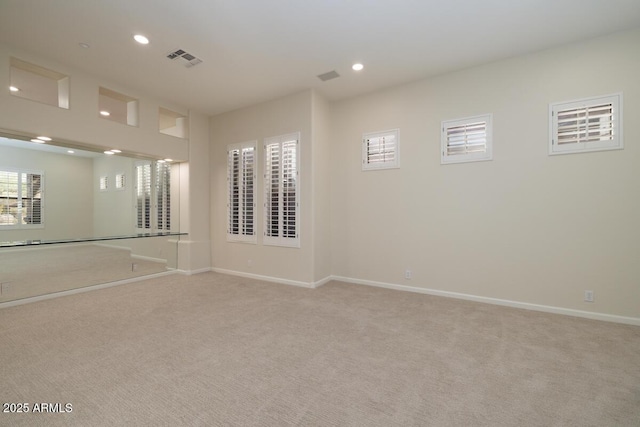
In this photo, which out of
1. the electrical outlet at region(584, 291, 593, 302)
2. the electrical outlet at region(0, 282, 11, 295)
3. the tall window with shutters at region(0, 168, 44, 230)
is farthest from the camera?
the tall window with shutters at region(0, 168, 44, 230)

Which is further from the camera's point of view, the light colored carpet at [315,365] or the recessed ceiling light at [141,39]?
the recessed ceiling light at [141,39]

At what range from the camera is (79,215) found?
4270 millimetres

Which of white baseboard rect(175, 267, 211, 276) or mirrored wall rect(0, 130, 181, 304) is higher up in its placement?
mirrored wall rect(0, 130, 181, 304)

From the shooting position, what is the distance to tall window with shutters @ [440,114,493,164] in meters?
3.67

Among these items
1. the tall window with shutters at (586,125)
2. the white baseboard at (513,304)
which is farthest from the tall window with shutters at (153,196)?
the tall window with shutters at (586,125)

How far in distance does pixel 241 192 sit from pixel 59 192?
2.73 m

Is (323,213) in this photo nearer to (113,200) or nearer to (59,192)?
(113,200)

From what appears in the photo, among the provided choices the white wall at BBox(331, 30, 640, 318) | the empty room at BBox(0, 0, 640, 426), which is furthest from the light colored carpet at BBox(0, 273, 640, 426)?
the white wall at BBox(331, 30, 640, 318)

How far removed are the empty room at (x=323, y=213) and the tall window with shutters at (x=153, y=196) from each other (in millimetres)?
39

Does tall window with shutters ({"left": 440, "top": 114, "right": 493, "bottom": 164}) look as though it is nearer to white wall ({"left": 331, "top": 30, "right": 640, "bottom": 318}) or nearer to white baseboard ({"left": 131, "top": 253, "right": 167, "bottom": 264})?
white wall ({"left": 331, "top": 30, "right": 640, "bottom": 318})

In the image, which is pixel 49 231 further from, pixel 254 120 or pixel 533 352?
pixel 533 352

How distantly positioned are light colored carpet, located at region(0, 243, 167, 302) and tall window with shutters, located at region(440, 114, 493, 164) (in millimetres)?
5462

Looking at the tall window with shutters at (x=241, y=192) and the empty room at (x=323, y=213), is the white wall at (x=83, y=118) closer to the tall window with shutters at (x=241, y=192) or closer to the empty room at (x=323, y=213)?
the empty room at (x=323, y=213)

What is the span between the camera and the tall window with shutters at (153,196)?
4.94m
